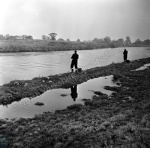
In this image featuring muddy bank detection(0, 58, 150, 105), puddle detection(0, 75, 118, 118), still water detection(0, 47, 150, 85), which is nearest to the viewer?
puddle detection(0, 75, 118, 118)

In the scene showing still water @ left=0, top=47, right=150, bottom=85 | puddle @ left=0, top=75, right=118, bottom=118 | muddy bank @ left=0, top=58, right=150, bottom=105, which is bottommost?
puddle @ left=0, top=75, right=118, bottom=118

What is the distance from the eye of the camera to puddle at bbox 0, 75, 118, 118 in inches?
492

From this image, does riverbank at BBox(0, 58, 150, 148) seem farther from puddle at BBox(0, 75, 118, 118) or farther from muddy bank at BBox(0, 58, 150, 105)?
muddy bank at BBox(0, 58, 150, 105)

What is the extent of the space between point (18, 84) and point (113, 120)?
10.1 meters

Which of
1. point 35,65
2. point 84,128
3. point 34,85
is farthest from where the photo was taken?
point 35,65

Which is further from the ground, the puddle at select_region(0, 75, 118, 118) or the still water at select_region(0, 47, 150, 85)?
the still water at select_region(0, 47, 150, 85)

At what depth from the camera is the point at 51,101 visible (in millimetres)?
14797

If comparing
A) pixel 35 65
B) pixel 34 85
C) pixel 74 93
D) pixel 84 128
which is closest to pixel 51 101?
pixel 74 93

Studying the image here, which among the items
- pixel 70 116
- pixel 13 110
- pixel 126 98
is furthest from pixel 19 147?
pixel 126 98

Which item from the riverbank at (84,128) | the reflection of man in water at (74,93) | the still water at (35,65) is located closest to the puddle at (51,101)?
the reflection of man in water at (74,93)

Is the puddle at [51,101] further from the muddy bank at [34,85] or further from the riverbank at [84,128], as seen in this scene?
the riverbank at [84,128]

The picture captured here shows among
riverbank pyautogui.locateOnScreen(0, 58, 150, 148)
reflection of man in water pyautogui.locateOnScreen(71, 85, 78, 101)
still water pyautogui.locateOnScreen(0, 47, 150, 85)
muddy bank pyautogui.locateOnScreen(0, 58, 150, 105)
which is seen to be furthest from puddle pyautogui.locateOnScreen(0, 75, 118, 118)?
still water pyautogui.locateOnScreen(0, 47, 150, 85)

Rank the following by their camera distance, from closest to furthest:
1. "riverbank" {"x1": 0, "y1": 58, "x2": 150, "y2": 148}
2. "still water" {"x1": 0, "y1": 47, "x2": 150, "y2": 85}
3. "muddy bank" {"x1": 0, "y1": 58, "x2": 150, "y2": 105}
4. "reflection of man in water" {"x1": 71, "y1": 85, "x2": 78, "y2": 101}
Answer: "riverbank" {"x1": 0, "y1": 58, "x2": 150, "y2": 148}
"muddy bank" {"x1": 0, "y1": 58, "x2": 150, "y2": 105}
"reflection of man in water" {"x1": 71, "y1": 85, "x2": 78, "y2": 101}
"still water" {"x1": 0, "y1": 47, "x2": 150, "y2": 85}

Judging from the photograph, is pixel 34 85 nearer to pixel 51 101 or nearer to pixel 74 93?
pixel 51 101
